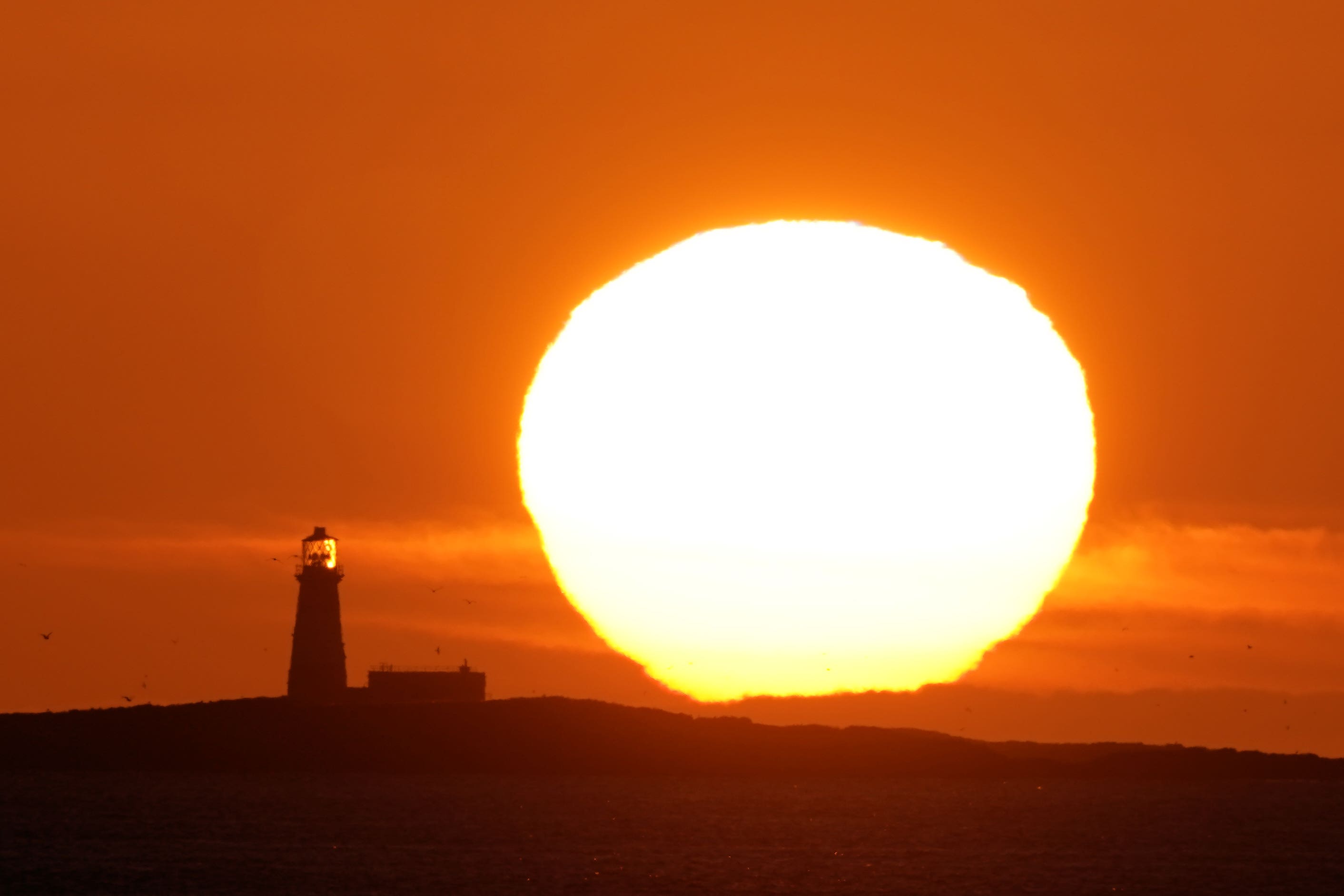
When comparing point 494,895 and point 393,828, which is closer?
point 494,895

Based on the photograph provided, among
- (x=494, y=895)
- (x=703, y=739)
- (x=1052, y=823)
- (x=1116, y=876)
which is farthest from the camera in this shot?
(x=703, y=739)

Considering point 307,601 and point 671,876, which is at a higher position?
point 307,601

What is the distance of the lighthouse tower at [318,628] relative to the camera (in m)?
122

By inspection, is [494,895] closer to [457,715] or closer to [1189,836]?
[1189,836]

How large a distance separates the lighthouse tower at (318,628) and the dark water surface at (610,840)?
7141 millimetres

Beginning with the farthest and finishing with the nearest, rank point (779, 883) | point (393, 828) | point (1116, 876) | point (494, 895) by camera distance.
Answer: point (393, 828)
point (1116, 876)
point (779, 883)
point (494, 895)

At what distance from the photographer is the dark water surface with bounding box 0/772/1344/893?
87.6 m

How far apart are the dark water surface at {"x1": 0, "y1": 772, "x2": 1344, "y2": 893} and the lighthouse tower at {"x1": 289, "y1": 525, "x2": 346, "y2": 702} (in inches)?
281

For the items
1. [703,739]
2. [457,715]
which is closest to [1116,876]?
[457,715]

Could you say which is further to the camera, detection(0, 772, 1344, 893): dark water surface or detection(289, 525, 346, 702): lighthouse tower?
detection(289, 525, 346, 702): lighthouse tower

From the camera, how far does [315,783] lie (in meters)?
151

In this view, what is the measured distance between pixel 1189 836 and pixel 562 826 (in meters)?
35.7

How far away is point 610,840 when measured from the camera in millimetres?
107375

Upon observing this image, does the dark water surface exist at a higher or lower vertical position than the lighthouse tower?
lower
